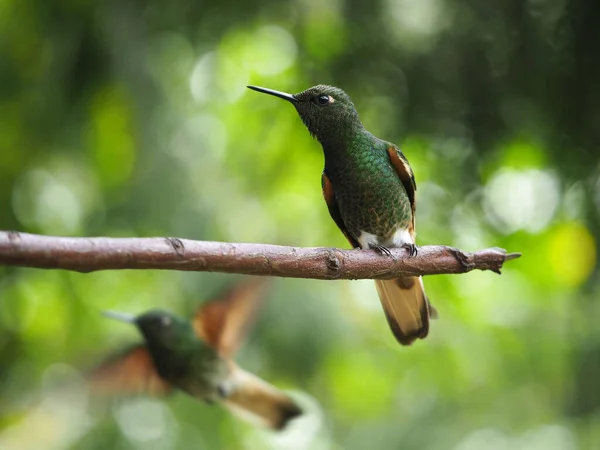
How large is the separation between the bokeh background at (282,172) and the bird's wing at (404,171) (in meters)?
0.45

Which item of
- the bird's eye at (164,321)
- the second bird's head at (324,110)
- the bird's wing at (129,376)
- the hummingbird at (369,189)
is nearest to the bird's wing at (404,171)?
the hummingbird at (369,189)

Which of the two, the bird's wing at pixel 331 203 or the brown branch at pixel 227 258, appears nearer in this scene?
the brown branch at pixel 227 258

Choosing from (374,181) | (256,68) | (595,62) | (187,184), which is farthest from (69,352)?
(595,62)

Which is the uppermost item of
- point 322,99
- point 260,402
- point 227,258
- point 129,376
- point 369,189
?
point 322,99

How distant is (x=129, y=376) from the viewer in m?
3.19

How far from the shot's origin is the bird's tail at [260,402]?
11.1 feet

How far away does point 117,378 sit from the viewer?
312cm

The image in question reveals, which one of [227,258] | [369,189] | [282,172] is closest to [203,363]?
[369,189]

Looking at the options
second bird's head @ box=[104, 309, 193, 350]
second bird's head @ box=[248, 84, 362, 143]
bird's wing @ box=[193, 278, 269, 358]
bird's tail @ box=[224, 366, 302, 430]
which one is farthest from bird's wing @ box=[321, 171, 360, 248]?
bird's tail @ box=[224, 366, 302, 430]

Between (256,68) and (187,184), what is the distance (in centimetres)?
219

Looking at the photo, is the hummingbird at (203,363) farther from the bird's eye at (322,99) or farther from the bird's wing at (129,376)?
the bird's eye at (322,99)

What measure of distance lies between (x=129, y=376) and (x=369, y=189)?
155 centimetres

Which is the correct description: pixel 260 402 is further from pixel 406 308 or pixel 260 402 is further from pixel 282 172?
pixel 282 172

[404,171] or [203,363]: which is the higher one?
[404,171]
